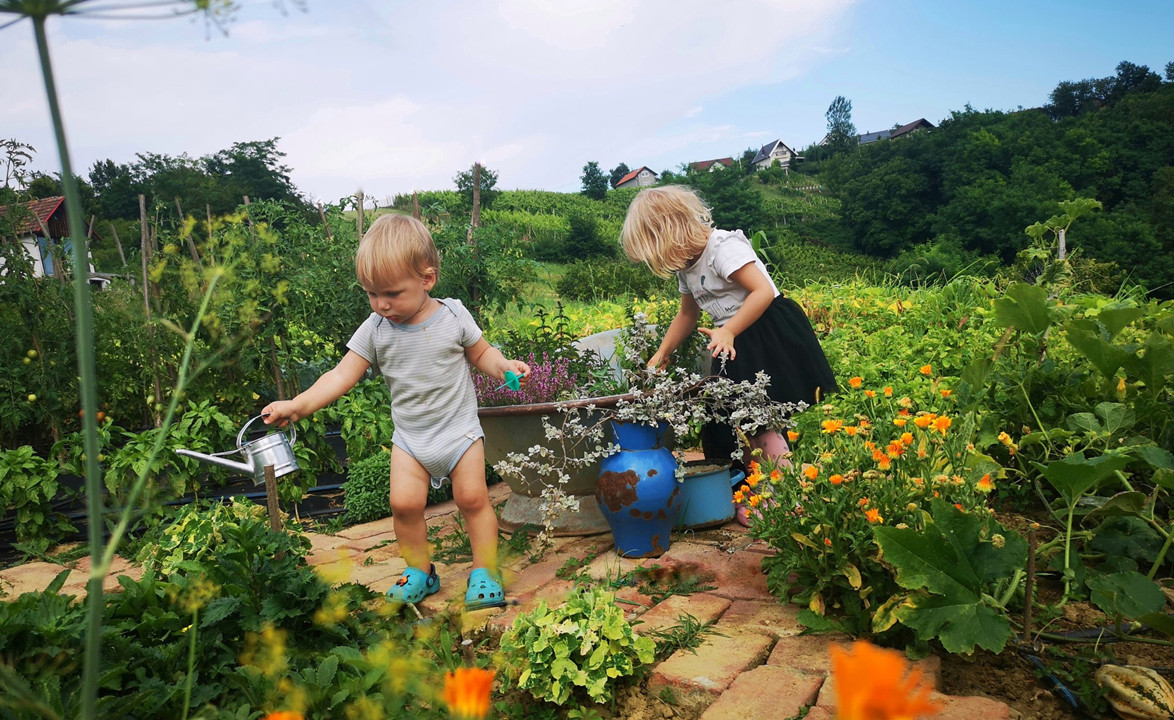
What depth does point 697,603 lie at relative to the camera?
87.1 inches

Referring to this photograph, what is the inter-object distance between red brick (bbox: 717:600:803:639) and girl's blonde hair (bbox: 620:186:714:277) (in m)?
1.44

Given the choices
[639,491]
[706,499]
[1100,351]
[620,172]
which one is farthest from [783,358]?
[620,172]

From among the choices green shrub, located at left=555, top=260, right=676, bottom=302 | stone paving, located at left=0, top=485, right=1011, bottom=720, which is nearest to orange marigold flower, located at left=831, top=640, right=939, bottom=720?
stone paving, located at left=0, top=485, right=1011, bottom=720

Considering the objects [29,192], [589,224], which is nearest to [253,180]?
[589,224]

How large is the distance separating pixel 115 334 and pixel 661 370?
3911 millimetres

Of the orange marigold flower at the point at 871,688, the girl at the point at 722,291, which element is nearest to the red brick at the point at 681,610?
the girl at the point at 722,291

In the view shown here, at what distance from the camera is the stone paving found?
1645 mm

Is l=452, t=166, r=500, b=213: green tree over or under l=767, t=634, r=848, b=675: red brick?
over

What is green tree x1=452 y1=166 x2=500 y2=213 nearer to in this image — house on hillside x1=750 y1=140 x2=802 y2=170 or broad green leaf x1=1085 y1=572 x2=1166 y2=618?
broad green leaf x1=1085 y1=572 x2=1166 y2=618

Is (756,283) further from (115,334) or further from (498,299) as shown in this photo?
(115,334)

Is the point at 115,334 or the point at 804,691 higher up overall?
the point at 115,334

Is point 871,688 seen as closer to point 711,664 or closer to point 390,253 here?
point 711,664

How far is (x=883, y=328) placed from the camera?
16.9 feet

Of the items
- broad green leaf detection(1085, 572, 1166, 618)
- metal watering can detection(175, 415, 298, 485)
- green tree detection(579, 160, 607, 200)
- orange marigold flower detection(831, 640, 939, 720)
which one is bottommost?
broad green leaf detection(1085, 572, 1166, 618)
